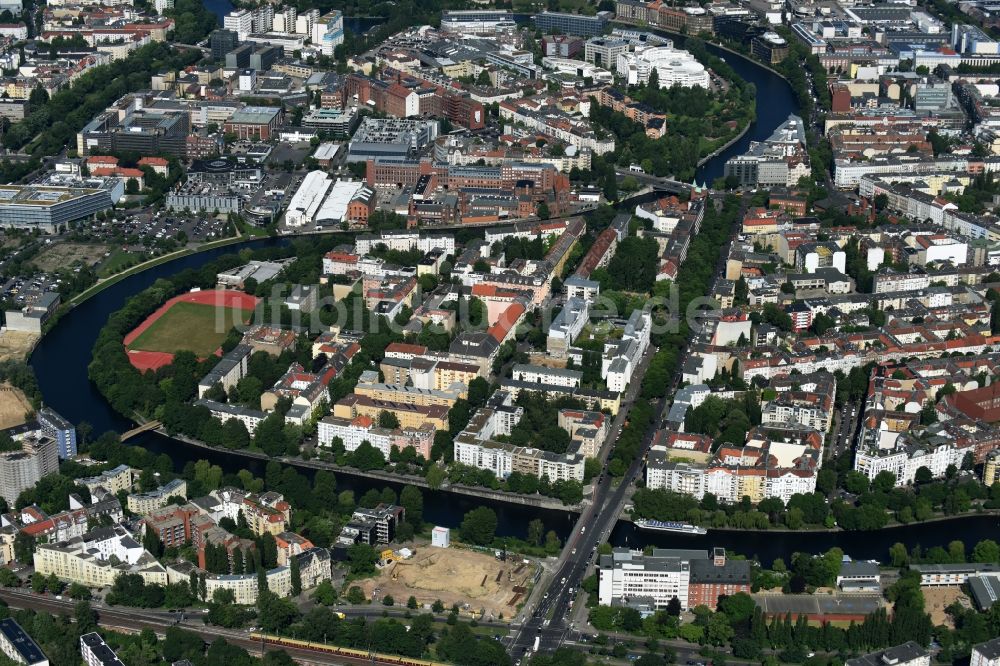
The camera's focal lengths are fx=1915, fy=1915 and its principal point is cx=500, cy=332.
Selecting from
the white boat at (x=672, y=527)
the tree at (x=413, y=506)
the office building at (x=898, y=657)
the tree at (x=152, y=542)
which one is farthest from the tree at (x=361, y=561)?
the office building at (x=898, y=657)

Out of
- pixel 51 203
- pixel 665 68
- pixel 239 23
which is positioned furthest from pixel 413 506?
pixel 239 23

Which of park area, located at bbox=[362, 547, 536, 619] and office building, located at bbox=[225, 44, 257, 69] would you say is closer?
park area, located at bbox=[362, 547, 536, 619]

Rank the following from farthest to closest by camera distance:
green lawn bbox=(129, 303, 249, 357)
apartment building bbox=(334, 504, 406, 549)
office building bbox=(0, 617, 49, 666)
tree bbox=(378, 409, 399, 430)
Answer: green lawn bbox=(129, 303, 249, 357)
tree bbox=(378, 409, 399, 430)
apartment building bbox=(334, 504, 406, 549)
office building bbox=(0, 617, 49, 666)

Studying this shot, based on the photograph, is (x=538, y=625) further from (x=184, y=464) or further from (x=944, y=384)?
(x=944, y=384)

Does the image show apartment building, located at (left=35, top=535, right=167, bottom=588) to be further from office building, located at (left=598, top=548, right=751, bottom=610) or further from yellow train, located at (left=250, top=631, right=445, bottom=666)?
office building, located at (left=598, top=548, right=751, bottom=610)

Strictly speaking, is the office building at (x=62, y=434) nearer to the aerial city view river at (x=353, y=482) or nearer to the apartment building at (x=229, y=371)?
the aerial city view river at (x=353, y=482)

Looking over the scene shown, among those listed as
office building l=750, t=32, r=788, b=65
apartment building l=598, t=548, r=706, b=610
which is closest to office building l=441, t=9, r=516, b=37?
office building l=750, t=32, r=788, b=65

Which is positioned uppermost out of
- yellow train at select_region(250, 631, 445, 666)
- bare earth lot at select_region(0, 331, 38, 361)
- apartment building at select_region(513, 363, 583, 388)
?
apartment building at select_region(513, 363, 583, 388)

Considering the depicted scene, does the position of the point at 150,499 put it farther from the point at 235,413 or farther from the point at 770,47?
the point at 770,47
